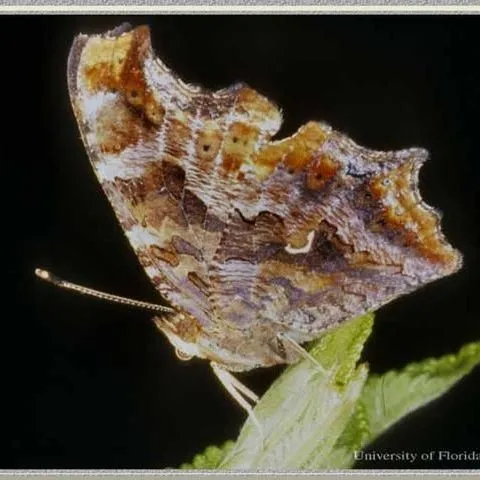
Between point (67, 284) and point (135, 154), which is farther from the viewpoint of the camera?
point (67, 284)

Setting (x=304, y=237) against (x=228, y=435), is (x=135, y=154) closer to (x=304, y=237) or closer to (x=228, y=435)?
(x=304, y=237)

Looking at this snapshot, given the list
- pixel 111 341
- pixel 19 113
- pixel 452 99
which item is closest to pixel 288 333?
pixel 111 341

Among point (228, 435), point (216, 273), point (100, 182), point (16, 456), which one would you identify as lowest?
point (228, 435)

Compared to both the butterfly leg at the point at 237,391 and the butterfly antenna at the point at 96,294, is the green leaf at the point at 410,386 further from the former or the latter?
the butterfly antenna at the point at 96,294

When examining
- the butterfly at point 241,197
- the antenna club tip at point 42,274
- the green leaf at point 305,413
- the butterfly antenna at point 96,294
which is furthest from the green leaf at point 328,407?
the antenna club tip at point 42,274

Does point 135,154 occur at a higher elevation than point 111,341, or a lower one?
higher

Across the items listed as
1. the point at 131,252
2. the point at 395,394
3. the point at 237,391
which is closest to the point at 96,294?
the point at 131,252
